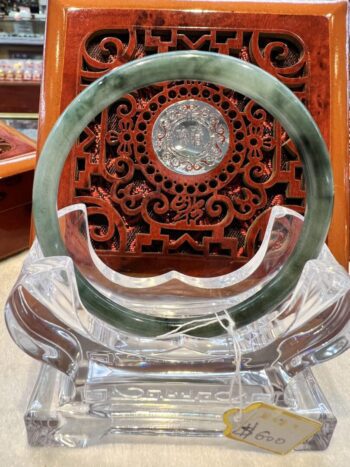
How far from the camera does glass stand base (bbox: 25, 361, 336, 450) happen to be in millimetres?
495

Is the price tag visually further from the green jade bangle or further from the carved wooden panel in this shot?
the carved wooden panel

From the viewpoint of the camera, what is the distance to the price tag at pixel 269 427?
1.38 ft

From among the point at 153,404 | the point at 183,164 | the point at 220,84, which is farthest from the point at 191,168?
the point at 153,404

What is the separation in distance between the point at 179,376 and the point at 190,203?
0.31 metres

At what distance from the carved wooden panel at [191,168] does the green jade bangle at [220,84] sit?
0.73ft

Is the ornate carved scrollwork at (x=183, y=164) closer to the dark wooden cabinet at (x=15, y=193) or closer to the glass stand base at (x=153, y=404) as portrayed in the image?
the dark wooden cabinet at (x=15, y=193)

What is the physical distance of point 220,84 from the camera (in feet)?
1.51

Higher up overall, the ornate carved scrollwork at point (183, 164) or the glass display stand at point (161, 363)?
the ornate carved scrollwork at point (183, 164)

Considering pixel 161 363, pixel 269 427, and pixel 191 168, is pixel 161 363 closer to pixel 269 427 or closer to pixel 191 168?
pixel 269 427

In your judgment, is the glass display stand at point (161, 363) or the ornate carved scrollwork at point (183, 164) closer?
the glass display stand at point (161, 363)

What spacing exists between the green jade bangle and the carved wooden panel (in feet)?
0.73

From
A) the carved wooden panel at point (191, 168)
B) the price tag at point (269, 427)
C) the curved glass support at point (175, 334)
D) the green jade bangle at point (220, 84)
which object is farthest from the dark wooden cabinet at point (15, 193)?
the price tag at point (269, 427)

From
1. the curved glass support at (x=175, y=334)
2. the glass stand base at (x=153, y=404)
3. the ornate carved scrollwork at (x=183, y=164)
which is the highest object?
the ornate carved scrollwork at (x=183, y=164)

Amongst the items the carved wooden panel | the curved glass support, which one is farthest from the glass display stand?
the carved wooden panel
